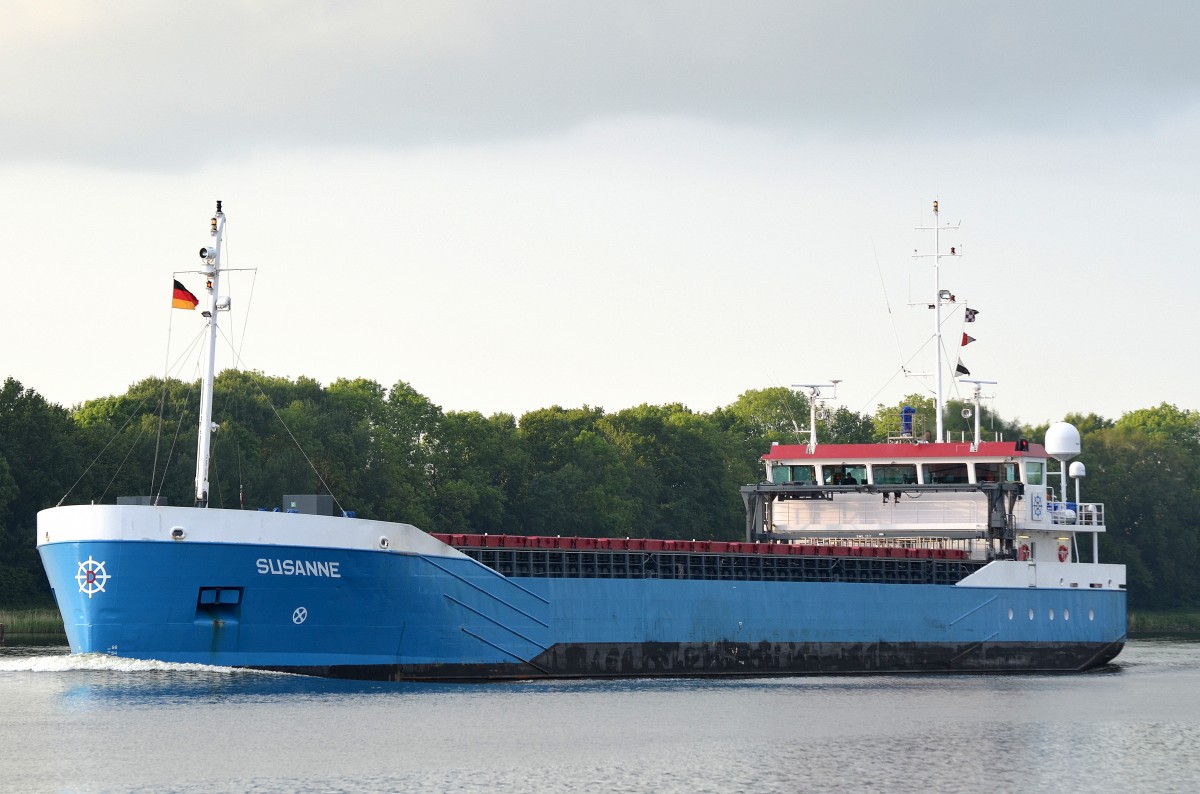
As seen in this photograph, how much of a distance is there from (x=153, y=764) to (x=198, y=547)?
9815mm

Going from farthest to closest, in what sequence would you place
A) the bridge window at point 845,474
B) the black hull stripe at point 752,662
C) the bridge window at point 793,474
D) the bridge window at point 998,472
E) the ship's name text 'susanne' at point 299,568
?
the bridge window at point 793,474, the bridge window at point 845,474, the bridge window at point 998,472, the black hull stripe at point 752,662, the ship's name text 'susanne' at point 299,568

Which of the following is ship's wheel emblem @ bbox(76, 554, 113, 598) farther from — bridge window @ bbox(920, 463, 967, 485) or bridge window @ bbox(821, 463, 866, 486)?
bridge window @ bbox(920, 463, 967, 485)

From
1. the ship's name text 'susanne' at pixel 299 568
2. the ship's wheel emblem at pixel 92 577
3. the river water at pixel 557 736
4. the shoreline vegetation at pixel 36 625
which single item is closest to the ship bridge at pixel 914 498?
the river water at pixel 557 736

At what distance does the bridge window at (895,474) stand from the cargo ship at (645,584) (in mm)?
72

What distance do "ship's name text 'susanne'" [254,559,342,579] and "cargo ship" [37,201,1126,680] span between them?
1.4 inches

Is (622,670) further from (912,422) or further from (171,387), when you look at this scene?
(171,387)

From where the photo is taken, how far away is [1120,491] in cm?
11062

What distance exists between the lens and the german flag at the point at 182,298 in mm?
39219

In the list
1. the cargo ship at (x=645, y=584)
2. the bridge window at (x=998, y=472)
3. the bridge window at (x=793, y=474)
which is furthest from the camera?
the bridge window at (x=793, y=474)

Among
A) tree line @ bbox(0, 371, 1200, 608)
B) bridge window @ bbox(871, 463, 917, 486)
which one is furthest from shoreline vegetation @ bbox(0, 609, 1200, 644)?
bridge window @ bbox(871, 463, 917, 486)

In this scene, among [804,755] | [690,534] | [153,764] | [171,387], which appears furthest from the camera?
[690,534]

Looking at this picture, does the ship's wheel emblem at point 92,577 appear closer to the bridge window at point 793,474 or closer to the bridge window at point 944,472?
the bridge window at point 793,474

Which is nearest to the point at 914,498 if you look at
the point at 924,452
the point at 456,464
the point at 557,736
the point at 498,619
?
the point at 924,452

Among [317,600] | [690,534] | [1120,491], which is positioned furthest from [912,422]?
[1120,491]
